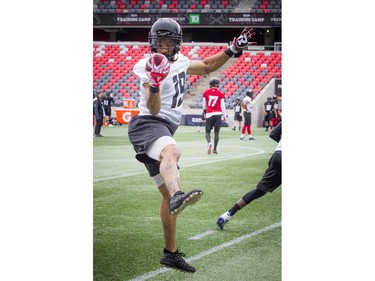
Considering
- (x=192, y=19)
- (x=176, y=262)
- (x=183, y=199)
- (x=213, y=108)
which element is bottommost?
(x=176, y=262)

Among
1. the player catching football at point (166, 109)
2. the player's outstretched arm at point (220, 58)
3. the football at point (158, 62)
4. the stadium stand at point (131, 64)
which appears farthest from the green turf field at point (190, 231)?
the football at point (158, 62)

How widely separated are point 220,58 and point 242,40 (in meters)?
0.17

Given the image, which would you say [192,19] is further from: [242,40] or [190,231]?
[190,231]

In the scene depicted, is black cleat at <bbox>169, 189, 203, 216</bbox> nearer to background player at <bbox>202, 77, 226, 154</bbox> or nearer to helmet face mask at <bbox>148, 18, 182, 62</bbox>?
helmet face mask at <bbox>148, 18, 182, 62</bbox>

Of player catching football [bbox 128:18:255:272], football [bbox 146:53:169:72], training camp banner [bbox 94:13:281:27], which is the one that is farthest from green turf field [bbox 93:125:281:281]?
football [bbox 146:53:169:72]

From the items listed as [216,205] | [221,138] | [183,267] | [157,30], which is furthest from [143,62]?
[221,138]

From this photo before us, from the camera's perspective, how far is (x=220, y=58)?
381 cm

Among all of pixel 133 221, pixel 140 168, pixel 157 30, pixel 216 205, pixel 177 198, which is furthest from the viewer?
pixel 140 168

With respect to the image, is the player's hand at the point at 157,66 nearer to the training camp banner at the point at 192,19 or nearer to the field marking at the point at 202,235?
the training camp banner at the point at 192,19

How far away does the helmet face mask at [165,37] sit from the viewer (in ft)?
11.4

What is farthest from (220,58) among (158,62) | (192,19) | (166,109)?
(192,19)

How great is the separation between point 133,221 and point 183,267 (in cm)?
93
